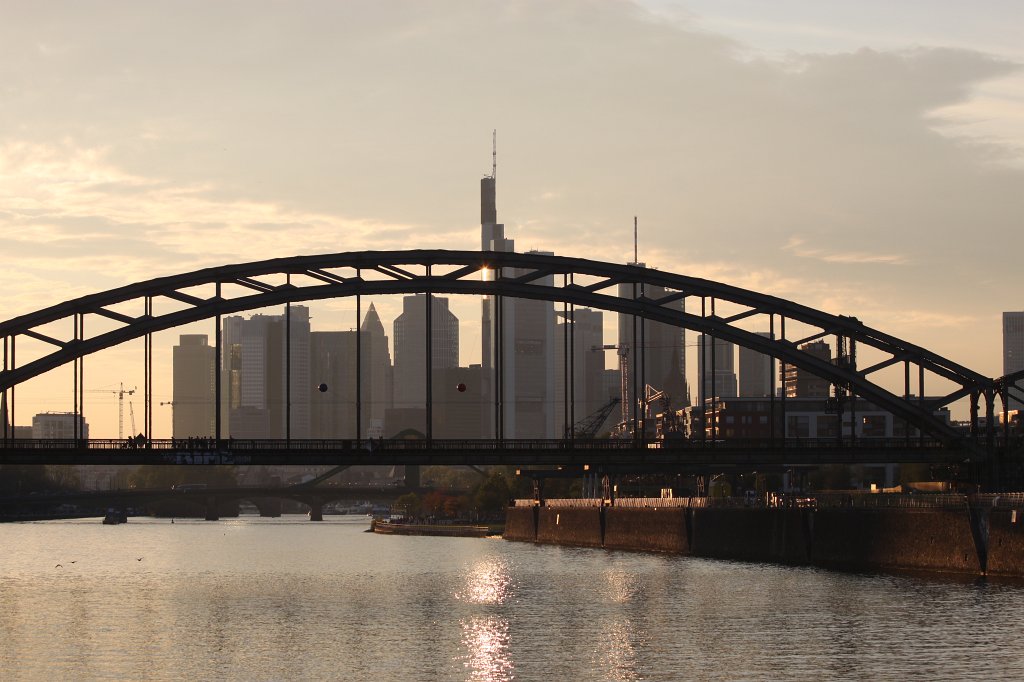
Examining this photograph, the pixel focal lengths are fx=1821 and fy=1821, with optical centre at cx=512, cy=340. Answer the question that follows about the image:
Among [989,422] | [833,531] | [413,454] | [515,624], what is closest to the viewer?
[515,624]

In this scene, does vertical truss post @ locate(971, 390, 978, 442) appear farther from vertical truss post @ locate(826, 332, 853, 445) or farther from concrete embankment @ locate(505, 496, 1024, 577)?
concrete embankment @ locate(505, 496, 1024, 577)

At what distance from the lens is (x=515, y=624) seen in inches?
2908

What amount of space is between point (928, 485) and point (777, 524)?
1528 cm

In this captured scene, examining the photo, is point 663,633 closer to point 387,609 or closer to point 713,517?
point 387,609

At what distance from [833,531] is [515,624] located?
3304 cm

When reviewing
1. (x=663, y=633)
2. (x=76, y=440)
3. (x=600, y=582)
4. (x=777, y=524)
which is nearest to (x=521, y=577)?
(x=600, y=582)

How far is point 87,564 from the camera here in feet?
425

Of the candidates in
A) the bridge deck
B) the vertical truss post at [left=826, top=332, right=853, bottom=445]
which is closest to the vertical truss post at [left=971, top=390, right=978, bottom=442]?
the bridge deck

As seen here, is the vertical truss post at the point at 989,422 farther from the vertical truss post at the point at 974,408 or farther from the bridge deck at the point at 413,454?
the bridge deck at the point at 413,454

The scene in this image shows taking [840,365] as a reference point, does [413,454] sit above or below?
below

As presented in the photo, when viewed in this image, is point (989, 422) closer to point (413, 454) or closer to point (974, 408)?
point (974, 408)

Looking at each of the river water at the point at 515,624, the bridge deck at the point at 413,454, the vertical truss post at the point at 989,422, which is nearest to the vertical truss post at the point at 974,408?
the vertical truss post at the point at 989,422

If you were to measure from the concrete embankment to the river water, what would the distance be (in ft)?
7.40

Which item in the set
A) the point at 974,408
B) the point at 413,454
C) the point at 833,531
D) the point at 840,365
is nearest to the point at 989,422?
the point at 974,408
